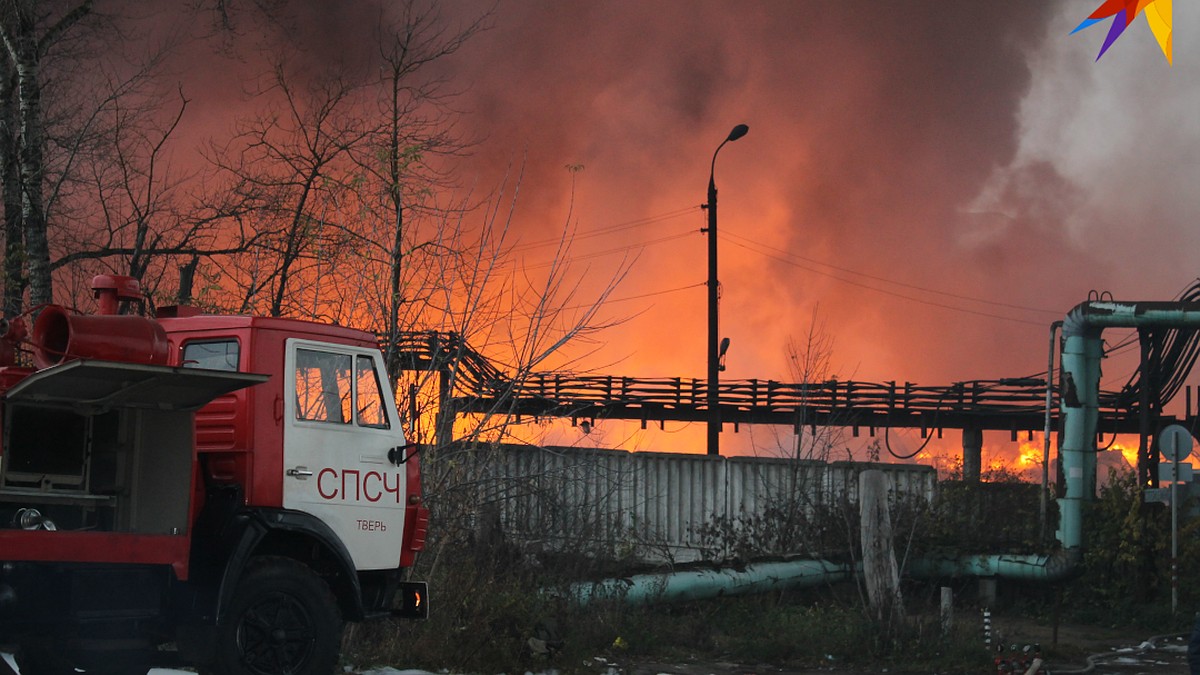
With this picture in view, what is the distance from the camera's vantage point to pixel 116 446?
28.9 feet

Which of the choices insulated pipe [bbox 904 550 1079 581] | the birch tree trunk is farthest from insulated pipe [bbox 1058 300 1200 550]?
the birch tree trunk

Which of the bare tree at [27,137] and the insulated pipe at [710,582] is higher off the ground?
A: the bare tree at [27,137]

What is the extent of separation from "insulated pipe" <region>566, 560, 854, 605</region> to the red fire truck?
22.2 feet

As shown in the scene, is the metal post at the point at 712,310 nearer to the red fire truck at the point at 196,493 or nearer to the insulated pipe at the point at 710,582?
the insulated pipe at the point at 710,582

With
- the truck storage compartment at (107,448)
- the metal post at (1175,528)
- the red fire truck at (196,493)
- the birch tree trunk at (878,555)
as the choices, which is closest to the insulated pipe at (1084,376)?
the metal post at (1175,528)

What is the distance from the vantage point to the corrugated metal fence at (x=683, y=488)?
22.0 m

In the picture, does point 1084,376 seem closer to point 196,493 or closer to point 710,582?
point 710,582

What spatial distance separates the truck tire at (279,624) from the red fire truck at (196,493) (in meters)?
0.01

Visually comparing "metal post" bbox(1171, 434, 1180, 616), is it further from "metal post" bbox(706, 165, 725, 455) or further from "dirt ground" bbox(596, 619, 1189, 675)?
"metal post" bbox(706, 165, 725, 455)

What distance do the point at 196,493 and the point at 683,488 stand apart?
17311 millimetres

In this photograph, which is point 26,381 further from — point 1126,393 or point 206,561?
point 1126,393

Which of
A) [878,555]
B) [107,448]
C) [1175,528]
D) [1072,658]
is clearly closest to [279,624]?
[107,448]

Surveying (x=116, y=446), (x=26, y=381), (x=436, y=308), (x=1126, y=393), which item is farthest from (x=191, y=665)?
(x=1126, y=393)

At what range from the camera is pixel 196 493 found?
922cm
